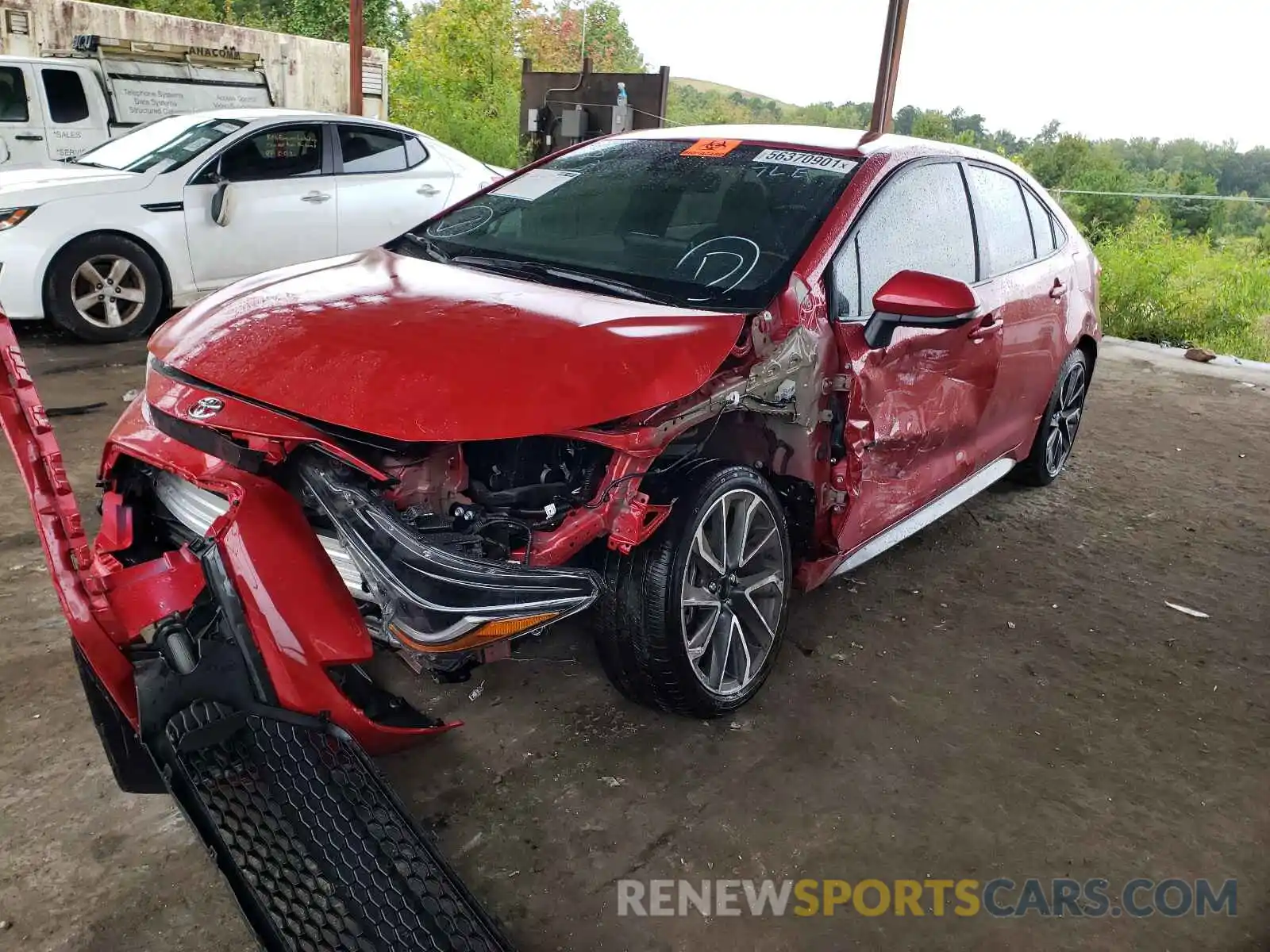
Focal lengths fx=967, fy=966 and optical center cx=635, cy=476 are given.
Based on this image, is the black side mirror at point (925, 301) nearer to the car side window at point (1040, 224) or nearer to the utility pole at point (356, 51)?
the car side window at point (1040, 224)

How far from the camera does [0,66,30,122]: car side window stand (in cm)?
823

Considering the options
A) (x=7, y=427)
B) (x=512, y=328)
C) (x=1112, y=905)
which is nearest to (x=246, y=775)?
(x=7, y=427)

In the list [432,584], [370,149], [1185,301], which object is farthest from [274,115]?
[1185,301]

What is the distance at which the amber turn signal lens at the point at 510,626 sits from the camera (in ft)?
6.75

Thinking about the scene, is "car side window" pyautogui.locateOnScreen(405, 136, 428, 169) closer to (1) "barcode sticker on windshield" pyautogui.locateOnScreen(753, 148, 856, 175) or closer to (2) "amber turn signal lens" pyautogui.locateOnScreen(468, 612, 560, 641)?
(1) "barcode sticker on windshield" pyautogui.locateOnScreen(753, 148, 856, 175)

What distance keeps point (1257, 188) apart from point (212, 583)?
11903 mm

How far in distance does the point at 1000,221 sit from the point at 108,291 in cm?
521

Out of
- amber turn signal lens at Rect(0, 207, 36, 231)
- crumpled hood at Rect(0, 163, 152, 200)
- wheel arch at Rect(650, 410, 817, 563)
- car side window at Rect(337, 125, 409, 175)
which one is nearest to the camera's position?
wheel arch at Rect(650, 410, 817, 563)

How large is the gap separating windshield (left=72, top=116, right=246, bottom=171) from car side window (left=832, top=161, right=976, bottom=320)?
198 inches

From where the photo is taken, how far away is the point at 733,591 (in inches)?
105

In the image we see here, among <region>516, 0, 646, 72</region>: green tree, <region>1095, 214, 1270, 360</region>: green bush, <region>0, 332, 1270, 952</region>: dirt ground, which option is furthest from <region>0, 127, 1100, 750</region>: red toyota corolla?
<region>516, 0, 646, 72</region>: green tree

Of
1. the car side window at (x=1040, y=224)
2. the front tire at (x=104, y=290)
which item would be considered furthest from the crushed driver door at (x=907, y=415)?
the front tire at (x=104, y=290)

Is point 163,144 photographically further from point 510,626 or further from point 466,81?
point 466,81

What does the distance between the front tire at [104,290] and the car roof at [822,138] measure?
12.8 ft
